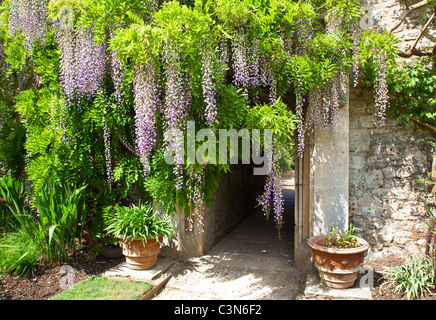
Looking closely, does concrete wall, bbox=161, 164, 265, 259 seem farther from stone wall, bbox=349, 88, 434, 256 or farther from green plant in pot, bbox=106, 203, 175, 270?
stone wall, bbox=349, 88, 434, 256

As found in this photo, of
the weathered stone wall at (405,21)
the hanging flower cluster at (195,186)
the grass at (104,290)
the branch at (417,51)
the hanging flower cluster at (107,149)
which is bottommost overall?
the grass at (104,290)

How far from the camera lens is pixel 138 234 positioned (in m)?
3.43

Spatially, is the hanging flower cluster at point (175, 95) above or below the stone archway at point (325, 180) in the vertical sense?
above

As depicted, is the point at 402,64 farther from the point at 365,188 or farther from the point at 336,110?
the point at 365,188

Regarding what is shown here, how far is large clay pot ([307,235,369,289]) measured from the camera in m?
3.00

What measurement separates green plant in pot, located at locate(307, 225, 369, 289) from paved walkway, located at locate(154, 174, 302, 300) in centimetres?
41

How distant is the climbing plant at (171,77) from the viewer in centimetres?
295

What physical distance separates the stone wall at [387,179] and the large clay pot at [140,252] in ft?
7.49

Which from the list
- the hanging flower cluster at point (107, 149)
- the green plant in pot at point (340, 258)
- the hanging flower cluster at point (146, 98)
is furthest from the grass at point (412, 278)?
the hanging flower cluster at point (107, 149)

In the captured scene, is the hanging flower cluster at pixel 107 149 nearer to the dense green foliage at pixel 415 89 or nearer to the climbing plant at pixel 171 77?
the climbing plant at pixel 171 77

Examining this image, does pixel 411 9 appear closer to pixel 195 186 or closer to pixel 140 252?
pixel 195 186

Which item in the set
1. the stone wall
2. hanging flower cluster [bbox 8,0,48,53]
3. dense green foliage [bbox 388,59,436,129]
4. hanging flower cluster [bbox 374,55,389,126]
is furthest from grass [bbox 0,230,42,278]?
dense green foliage [bbox 388,59,436,129]

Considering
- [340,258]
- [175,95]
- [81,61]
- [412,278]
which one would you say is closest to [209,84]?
[175,95]

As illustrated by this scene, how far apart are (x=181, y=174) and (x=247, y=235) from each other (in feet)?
7.60
